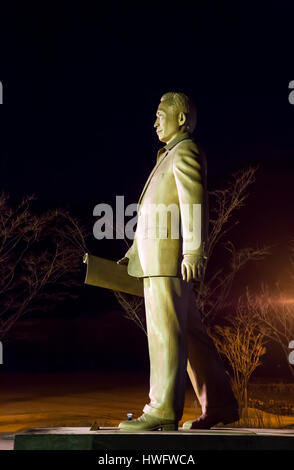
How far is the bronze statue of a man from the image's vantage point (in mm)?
4855

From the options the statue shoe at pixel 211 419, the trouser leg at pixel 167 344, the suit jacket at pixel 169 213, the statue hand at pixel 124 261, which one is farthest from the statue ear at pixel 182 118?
the statue shoe at pixel 211 419

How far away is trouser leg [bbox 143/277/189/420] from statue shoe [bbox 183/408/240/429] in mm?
236

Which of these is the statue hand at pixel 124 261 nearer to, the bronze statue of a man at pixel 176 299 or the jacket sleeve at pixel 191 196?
the bronze statue of a man at pixel 176 299

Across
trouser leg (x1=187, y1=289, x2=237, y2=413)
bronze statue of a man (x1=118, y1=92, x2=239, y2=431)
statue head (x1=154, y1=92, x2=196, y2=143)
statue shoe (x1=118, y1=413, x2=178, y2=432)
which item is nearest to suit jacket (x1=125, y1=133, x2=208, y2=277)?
bronze statue of a man (x1=118, y1=92, x2=239, y2=431)

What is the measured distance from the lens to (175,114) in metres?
5.48

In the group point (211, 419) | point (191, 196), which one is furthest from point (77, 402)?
point (191, 196)

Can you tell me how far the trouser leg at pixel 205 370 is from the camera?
16.8 ft

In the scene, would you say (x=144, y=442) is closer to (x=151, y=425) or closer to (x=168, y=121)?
(x=151, y=425)

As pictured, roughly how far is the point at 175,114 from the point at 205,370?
2128 mm

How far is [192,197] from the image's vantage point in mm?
5023

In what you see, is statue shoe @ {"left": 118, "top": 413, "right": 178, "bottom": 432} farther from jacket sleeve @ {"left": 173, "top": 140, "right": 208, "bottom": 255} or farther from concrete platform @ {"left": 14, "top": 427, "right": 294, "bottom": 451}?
jacket sleeve @ {"left": 173, "top": 140, "right": 208, "bottom": 255}
